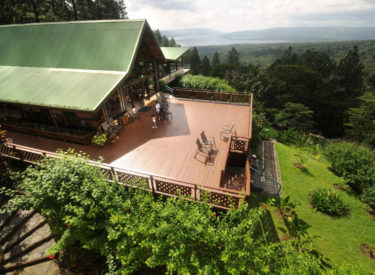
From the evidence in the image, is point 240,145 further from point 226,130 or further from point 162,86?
point 162,86

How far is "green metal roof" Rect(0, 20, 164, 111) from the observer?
10.8 meters

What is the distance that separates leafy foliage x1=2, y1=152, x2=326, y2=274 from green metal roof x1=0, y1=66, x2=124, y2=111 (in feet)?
16.3

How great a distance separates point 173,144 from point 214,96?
8.25 metres

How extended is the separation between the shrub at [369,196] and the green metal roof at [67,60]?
54.9 ft

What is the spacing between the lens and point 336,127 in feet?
124

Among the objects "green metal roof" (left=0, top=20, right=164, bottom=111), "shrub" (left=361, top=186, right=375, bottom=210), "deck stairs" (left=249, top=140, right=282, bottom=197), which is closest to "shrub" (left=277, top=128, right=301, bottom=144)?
"deck stairs" (left=249, top=140, right=282, bottom=197)

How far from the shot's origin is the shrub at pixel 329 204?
9969 mm

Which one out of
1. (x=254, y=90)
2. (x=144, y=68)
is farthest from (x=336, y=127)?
(x=144, y=68)

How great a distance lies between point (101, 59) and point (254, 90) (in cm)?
2612

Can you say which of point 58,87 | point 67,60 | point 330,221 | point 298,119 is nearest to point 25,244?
point 58,87

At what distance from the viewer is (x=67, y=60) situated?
13.4m

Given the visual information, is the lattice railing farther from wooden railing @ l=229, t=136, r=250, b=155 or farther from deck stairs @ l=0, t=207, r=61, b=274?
deck stairs @ l=0, t=207, r=61, b=274

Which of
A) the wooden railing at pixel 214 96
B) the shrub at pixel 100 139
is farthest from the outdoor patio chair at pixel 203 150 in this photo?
the wooden railing at pixel 214 96

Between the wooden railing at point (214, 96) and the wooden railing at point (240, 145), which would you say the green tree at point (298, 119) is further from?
the wooden railing at point (240, 145)
